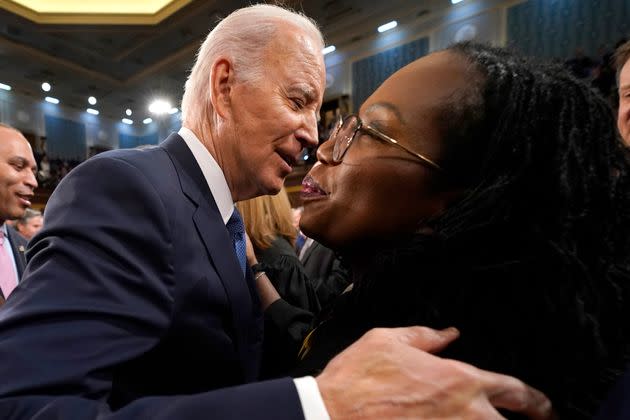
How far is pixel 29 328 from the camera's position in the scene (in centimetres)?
64

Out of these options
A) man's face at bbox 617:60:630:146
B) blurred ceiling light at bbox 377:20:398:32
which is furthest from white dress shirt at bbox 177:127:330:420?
blurred ceiling light at bbox 377:20:398:32

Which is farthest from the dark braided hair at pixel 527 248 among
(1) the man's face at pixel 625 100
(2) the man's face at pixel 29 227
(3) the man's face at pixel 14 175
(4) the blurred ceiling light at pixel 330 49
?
(4) the blurred ceiling light at pixel 330 49

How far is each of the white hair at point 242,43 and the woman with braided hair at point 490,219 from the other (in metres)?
0.53

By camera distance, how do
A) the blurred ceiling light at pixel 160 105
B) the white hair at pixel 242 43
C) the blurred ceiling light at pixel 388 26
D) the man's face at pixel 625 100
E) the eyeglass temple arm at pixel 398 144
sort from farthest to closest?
the blurred ceiling light at pixel 160 105 → the blurred ceiling light at pixel 388 26 → the man's face at pixel 625 100 → the white hair at pixel 242 43 → the eyeglass temple arm at pixel 398 144

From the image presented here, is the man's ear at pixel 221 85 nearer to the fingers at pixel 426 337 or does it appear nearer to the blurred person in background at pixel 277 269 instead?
the blurred person in background at pixel 277 269

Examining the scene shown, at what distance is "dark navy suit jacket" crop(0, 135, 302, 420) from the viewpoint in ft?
1.98

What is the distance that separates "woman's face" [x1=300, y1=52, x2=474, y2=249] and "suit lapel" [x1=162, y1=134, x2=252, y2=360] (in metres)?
0.26

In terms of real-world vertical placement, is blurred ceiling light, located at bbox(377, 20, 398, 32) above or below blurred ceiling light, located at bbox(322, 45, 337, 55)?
above

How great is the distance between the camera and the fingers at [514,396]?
0.59 metres

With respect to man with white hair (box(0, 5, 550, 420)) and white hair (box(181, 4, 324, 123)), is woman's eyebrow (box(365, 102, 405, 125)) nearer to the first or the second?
man with white hair (box(0, 5, 550, 420))

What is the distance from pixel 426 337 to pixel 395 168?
34 centimetres

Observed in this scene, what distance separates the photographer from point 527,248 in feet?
2.17

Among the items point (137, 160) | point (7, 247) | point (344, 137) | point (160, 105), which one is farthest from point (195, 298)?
point (160, 105)

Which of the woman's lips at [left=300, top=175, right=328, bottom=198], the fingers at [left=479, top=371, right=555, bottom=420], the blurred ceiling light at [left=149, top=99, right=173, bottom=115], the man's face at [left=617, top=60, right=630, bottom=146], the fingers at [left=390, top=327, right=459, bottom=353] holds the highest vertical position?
the blurred ceiling light at [left=149, top=99, right=173, bottom=115]
